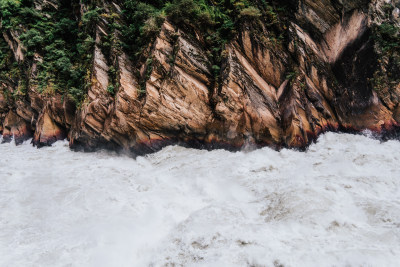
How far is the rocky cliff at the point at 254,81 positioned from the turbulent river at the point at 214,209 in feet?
3.69

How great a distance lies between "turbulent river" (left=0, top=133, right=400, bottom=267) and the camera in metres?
4.83

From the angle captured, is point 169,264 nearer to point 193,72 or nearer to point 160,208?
point 160,208

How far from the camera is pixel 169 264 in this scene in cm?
482

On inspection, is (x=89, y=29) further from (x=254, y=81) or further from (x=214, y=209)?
(x=214, y=209)

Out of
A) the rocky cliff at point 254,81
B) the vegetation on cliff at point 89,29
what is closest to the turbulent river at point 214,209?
the rocky cliff at point 254,81

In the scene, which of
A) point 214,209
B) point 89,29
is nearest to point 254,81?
point 214,209

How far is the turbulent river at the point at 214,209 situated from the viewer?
15.8 ft

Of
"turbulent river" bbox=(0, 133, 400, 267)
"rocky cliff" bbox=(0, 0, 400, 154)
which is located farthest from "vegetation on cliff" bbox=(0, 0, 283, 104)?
"turbulent river" bbox=(0, 133, 400, 267)

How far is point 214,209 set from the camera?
6457mm

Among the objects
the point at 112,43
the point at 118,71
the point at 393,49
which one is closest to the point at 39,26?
the point at 112,43

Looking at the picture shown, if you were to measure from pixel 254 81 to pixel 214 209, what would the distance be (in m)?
6.62

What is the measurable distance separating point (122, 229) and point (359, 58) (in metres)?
12.8

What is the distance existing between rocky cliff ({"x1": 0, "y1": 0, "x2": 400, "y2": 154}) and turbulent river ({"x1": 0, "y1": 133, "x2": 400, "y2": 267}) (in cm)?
112

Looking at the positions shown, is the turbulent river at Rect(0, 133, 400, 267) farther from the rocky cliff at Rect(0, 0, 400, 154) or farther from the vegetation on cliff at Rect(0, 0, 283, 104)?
the vegetation on cliff at Rect(0, 0, 283, 104)
